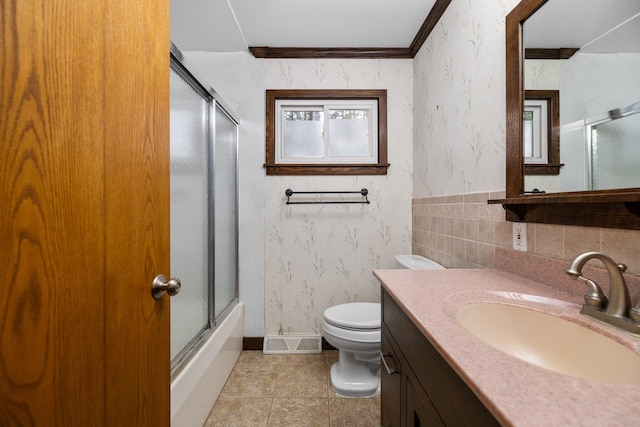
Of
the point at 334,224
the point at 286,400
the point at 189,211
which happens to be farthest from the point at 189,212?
the point at 286,400

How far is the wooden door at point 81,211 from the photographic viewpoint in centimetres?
39

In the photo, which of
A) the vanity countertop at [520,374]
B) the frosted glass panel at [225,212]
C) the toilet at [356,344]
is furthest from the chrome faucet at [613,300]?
the frosted glass panel at [225,212]

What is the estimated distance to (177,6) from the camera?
1.72 metres

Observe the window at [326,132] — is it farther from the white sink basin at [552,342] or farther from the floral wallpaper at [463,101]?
the white sink basin at [552,342]

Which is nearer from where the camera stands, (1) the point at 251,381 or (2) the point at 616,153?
(2) the point at 616,153

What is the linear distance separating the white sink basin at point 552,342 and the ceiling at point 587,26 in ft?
2.26

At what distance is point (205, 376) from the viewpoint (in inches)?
55.2

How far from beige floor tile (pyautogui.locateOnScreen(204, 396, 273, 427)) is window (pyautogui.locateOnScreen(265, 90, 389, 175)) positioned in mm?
1468

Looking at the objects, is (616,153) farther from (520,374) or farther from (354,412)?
(354,412)

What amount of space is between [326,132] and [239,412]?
1.88 meters


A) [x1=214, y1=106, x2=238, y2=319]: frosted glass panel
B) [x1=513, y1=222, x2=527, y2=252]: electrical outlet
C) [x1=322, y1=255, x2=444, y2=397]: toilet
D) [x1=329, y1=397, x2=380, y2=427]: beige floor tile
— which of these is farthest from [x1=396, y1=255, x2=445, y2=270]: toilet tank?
[x1=214, y1=106, x2=238, y2=319]: frosted glass panel

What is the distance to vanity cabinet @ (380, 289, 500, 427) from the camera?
508 mm

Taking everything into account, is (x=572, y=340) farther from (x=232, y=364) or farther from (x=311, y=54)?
(x=311, y=54)

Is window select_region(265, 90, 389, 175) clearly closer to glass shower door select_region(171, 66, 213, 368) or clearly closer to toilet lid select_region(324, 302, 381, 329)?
glass shower door select_region(171, 66, 213, 368)
